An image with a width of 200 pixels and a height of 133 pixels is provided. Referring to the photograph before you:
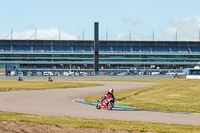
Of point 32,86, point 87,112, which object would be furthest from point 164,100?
point 32,86

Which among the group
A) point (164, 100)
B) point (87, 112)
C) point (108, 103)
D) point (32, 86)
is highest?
point (108, 103)

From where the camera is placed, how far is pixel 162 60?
7869 inches

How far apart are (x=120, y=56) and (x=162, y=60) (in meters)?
22.8

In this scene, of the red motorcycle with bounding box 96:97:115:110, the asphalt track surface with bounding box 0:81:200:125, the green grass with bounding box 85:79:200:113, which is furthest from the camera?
the green grass with bounding box 85:79:200:113

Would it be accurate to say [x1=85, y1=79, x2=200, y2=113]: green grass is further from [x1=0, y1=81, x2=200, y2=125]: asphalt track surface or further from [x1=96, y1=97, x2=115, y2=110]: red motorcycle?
[x1=96, y1=97, x2=115, y2=110]: red motorcycle

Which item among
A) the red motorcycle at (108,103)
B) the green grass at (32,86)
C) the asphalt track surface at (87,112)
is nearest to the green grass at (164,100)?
the asphalt track surface at (87,112)

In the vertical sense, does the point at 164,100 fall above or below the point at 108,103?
below

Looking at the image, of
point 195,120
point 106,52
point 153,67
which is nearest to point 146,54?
point 153,67

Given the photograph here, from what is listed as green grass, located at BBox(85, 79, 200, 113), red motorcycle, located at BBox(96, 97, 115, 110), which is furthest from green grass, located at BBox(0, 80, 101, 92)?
red motorcycle, located at BBox(96, 97, 115, 110)

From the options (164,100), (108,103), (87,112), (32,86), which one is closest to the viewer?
(87,112)

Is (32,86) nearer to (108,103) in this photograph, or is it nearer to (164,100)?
(164,100)

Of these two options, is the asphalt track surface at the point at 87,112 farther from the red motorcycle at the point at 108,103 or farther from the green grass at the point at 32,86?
the green grass at the point at 32,86

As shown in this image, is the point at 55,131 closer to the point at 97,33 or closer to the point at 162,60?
the point at 97,33

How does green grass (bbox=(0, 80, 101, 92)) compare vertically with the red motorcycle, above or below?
below
